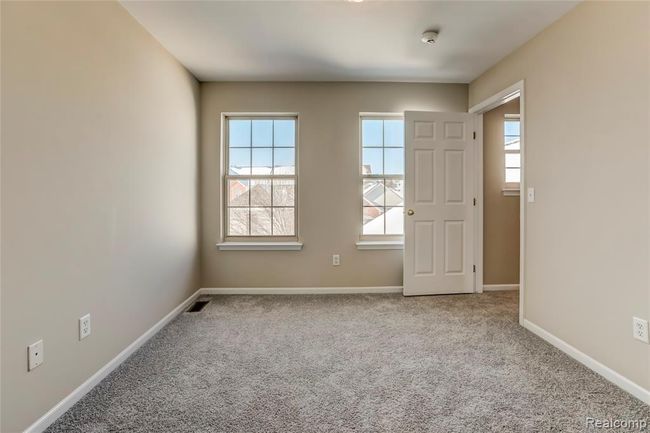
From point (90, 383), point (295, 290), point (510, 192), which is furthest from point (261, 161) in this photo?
point (510, 192)

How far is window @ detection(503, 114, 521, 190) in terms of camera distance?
11.2ft

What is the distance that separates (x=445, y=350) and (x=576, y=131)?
5.66 ft

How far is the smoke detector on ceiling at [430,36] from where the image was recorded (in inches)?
90.4

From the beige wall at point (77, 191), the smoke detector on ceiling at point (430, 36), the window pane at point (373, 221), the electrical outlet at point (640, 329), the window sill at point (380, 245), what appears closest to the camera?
the beige wall at point (77, 191)

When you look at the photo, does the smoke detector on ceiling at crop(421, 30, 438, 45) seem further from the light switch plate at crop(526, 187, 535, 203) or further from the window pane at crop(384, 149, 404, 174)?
the light switch plate at crop(526, 187, 535, 203)

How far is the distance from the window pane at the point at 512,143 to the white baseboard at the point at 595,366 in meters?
1.99

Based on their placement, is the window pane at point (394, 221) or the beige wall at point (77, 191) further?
the window pane at point (394, 221)

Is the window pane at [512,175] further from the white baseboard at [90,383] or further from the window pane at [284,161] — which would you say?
the white baseboard at [90,383]

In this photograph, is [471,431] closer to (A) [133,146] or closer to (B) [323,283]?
(B) [323,283]

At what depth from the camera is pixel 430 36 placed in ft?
7.63

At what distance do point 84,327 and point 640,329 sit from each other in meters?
3.02

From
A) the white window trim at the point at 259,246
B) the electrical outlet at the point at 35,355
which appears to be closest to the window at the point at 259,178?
the white window trim at the point at 259,246

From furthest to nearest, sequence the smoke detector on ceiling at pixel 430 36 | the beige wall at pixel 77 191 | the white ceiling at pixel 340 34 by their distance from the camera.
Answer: the smoke detector on ceiling at pixel 430 36
the white ceiling at pixel 340 34
the beige wall at pixel 77 191

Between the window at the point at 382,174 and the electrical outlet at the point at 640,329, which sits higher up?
the window at the point at 382,174
